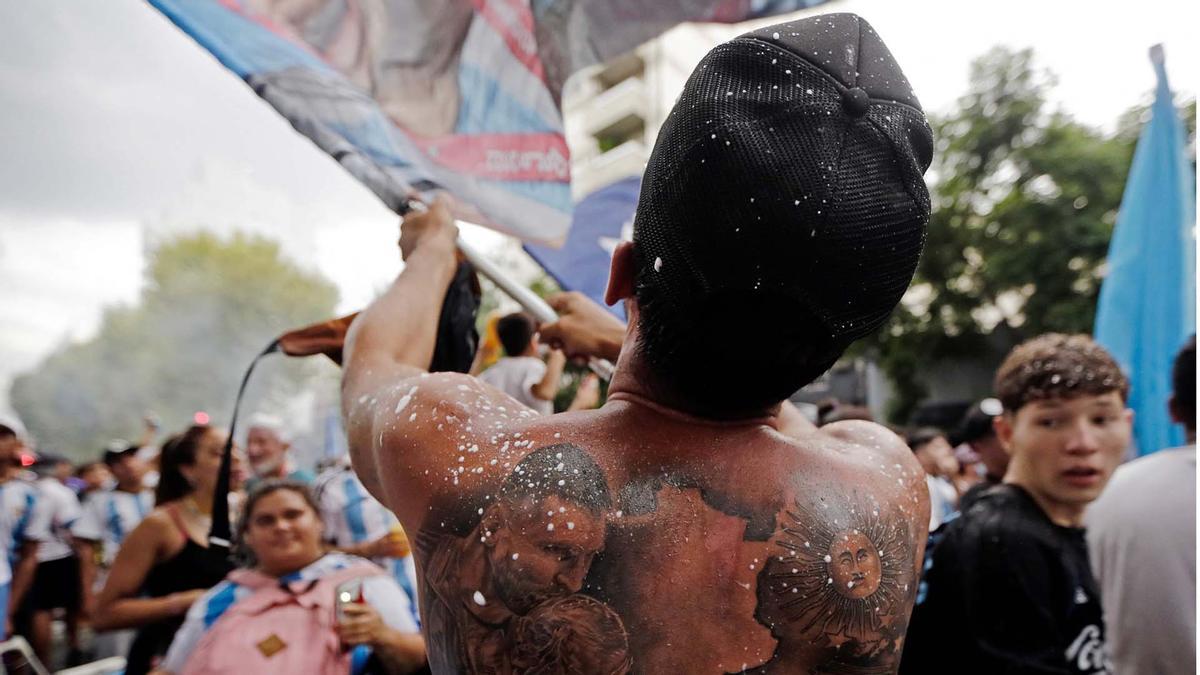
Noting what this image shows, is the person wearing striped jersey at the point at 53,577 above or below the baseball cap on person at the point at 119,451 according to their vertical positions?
below

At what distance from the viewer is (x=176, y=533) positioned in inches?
126

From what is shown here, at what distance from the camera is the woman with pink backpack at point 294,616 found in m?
2.27

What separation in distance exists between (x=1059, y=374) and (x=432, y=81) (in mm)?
2251

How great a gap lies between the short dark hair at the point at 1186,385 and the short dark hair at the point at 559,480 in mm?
2528

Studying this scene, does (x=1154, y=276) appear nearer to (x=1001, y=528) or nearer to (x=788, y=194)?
(x=1001, y=528)

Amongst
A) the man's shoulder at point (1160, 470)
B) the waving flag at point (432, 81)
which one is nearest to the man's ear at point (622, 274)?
the waving flag at point (432, 81)

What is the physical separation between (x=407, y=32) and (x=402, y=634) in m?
1.90

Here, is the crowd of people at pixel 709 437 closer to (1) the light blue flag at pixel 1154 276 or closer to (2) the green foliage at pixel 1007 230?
(1) the light blue flag at pixel 1154 276

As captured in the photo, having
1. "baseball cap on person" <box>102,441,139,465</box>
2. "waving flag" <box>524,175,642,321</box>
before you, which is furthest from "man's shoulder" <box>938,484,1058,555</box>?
"baseball cap on person" <box>102,441,139,465</box>

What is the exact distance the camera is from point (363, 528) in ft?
12.9

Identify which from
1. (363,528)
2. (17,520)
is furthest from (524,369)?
(17,520)

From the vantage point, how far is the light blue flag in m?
3.87

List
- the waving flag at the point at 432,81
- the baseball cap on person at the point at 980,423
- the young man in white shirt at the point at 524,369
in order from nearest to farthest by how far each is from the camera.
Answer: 1. the waving flag at the point at 432,81
2. the young man in white shirt at the point at 524,369
3. the baseball cap on person at the point at 980,423

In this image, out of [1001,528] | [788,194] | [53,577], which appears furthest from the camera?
[53,577]
